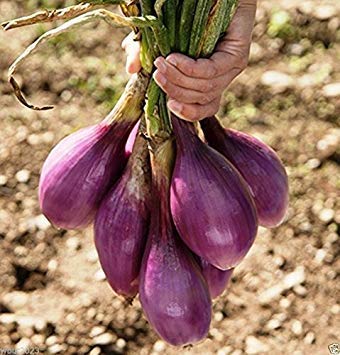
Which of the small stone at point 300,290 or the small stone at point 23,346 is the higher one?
the small stone at point 23,346

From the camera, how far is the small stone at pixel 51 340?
209 cm

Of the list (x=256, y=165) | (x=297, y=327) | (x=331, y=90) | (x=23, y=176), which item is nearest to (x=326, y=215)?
(x=297, y=327)

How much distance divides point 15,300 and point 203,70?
107 cm

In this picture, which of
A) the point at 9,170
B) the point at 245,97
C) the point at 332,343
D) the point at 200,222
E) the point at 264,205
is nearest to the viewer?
the point at 200,222

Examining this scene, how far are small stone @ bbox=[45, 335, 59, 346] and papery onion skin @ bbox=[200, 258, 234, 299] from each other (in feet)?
2.47

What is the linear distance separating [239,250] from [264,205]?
0.12m

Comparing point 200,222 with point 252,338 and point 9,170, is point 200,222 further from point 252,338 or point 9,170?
point 9,170

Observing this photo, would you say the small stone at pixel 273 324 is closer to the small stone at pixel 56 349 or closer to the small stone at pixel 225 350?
the small stone at pixel 225 350

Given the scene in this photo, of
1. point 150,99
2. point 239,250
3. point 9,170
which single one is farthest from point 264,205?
point 9,170

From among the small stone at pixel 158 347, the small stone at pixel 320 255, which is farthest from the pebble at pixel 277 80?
the small stone at pixel 158 347

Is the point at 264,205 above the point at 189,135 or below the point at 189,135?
below

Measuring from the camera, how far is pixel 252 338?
6.98 feet

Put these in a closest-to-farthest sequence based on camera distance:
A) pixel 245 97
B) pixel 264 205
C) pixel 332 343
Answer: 1. pixel 264 205
2. pixel 332 343
3. pixel 245 97

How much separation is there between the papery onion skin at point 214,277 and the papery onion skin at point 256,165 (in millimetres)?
104
